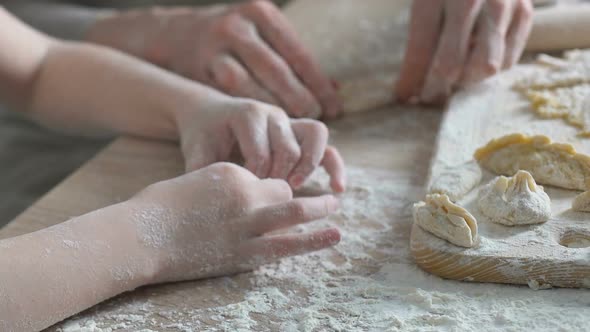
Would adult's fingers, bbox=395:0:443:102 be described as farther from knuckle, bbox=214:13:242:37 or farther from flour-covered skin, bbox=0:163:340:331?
flour-covered skin, bbox=0:163:340:331

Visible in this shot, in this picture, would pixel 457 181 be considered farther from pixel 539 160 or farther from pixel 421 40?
pixel 421 40

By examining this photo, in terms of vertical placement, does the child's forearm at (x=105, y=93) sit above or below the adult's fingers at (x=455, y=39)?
below

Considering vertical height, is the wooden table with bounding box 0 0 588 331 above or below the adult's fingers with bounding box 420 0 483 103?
below

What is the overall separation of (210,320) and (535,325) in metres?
0.38

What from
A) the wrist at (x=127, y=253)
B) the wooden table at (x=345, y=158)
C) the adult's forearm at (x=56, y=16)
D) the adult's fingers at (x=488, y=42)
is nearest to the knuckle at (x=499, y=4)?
the adult's fingers at (x=488, y=42)

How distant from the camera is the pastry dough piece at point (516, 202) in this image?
93 cm

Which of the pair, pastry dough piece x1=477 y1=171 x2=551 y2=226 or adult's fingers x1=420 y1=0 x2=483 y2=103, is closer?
pastry dough piece x1=477 y1=171 x2=551 y2=226

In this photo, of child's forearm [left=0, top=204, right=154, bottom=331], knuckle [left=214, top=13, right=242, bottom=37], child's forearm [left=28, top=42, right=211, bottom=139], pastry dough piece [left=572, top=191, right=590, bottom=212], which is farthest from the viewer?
knuckle [left=214, top=13, right=242, bottom=37]

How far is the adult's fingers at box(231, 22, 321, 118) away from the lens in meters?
1.39

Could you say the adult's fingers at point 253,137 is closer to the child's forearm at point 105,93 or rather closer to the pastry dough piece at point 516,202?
the child's forearm at point 105,93

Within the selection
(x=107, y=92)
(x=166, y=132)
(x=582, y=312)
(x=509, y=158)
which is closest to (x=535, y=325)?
(x=582, y=312)

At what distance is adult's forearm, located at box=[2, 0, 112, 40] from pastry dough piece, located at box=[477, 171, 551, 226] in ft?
3.88

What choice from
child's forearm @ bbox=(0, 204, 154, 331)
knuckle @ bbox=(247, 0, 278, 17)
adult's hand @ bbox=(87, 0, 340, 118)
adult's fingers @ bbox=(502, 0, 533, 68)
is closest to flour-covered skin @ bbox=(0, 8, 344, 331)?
child's forearm @ bbox=(0, 204, 154, 331)

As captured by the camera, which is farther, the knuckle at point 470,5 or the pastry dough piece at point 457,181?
the knuckle at point 470,5
